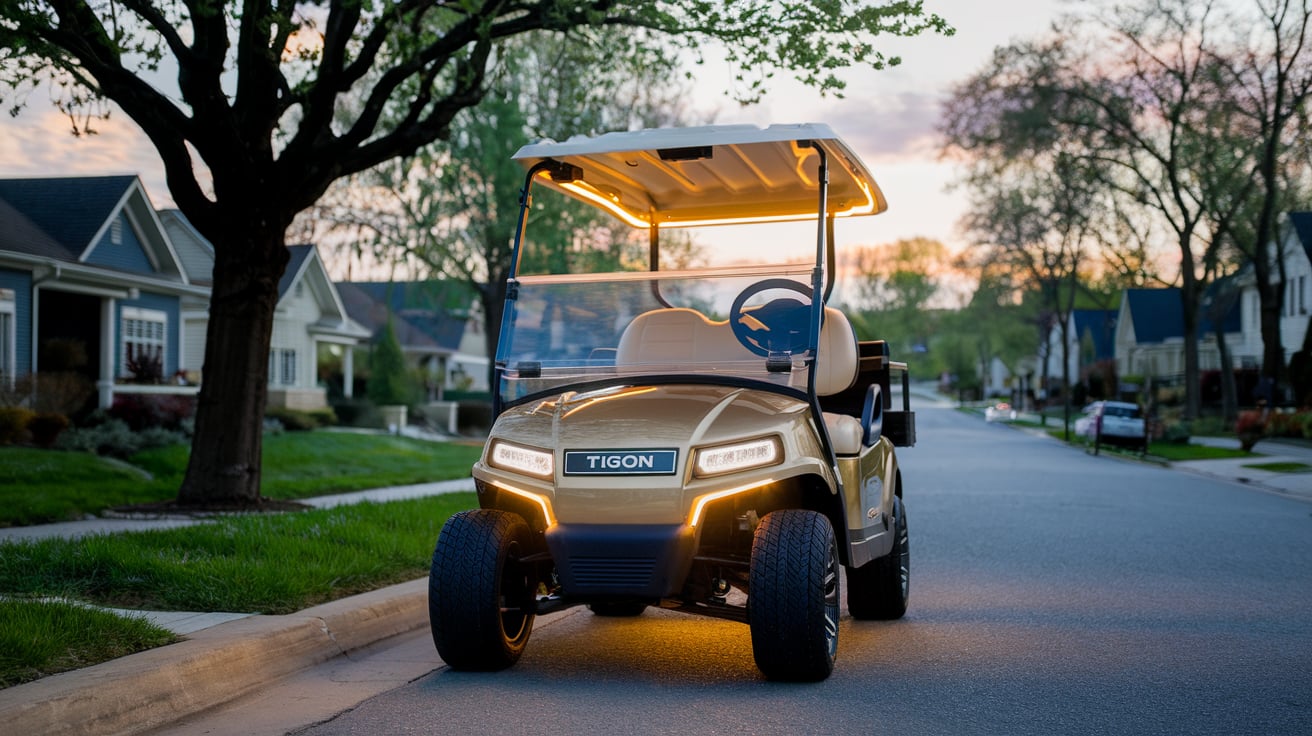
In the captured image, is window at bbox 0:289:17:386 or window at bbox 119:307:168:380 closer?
window at bbox 0:289:17:386

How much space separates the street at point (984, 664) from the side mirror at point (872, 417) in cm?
111

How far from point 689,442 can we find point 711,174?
2511 mm

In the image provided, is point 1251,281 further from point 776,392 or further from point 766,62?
point 776,392

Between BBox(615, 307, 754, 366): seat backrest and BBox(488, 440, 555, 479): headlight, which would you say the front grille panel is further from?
BBox(615, 307, 754, 366): seat backrest

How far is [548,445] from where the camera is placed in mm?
6133

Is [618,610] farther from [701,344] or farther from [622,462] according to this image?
[622,462]

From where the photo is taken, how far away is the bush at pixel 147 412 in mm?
25562

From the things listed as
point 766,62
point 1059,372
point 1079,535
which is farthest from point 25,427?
point 1059,372

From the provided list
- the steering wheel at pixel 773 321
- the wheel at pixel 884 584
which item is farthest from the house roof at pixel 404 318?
the steering wheel at pixel 773 321

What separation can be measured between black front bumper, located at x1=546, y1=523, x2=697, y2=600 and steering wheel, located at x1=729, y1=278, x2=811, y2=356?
138 centimetres

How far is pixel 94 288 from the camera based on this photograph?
1011 inches

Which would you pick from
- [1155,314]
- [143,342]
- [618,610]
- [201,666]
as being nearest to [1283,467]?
[618,610]

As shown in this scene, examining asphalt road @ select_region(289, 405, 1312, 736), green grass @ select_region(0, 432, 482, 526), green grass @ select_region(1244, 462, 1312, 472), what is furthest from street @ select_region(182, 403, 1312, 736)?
green grass @ select_region(1244, 462, 1312, 472)

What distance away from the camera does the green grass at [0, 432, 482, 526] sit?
48.0ft
